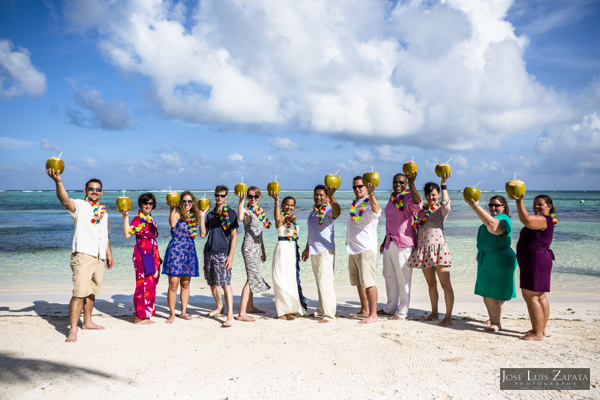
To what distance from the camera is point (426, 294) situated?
806 centimetres

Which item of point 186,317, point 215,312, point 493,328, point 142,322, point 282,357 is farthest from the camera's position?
point 215,312

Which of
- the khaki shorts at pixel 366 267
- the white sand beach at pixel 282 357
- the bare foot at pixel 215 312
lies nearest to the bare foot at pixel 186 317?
the white sand beach at pixel 282 357

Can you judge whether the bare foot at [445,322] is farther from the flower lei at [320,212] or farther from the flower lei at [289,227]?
the flower lei at [289,227]

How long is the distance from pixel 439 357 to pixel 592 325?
3.11m

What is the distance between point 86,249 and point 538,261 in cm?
607

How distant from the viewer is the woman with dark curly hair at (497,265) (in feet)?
17.3

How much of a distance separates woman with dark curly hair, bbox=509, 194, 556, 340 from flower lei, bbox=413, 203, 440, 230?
→ 1.25m

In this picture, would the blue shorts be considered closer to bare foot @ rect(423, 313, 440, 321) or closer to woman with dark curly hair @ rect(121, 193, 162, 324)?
woman with dark curly hair @ rect(121, 193, 162, 324)

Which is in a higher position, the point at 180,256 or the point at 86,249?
the point at 86,249

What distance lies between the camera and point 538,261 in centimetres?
486

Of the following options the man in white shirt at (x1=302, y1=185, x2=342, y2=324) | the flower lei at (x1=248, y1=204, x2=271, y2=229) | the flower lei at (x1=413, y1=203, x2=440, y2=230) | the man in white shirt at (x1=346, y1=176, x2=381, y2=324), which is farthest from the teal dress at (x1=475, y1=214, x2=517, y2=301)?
the flower lei at (x1=248, y1=204, x2=271, y2=229)

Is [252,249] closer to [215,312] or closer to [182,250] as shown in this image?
[182,250]

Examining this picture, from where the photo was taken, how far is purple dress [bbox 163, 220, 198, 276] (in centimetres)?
591

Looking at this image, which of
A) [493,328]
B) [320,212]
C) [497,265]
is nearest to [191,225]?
[320,212]
